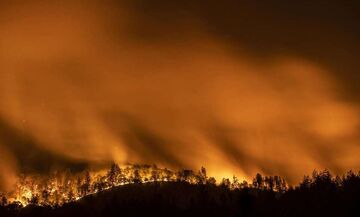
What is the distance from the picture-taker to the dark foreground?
6431 centimetres

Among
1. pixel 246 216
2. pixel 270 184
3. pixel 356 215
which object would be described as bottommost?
pixel 246 216

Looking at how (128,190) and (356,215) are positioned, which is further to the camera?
(128,190)

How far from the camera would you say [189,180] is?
122062 millimetres

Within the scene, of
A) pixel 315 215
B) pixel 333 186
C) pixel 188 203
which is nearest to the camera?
pixel 315 215

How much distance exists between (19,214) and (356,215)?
172 ft

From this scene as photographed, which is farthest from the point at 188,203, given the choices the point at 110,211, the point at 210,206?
the point at 110,211

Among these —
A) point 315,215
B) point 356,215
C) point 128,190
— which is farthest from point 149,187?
point 356,215

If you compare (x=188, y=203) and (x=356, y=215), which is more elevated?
(x=188, y=203)

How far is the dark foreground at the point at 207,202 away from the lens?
64.3m

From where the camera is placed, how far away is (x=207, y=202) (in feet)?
297

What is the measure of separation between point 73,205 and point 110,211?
1383cm

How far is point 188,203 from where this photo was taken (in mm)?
92938

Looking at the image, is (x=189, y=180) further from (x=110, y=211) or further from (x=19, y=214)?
(x=19, y=214)

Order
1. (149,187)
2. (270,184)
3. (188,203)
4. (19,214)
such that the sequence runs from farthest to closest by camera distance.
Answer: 1. (149,187)
2. (270,184)
3. (188,203)
4. (19,214)
